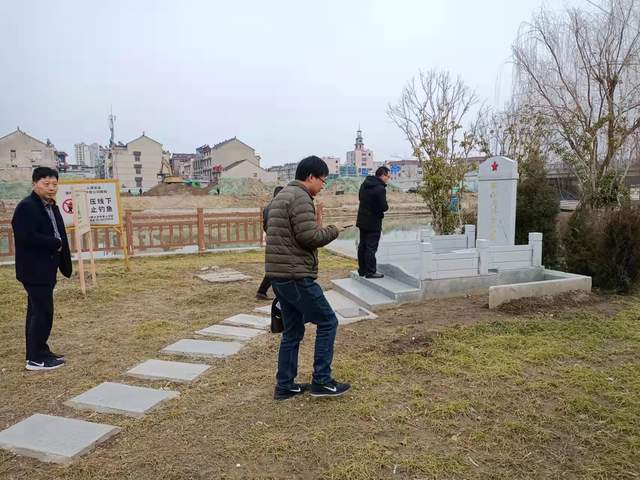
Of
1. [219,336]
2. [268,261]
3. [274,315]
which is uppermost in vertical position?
[268,261]

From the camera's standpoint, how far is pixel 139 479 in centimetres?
226

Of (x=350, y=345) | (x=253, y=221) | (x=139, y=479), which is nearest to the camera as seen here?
(x=139, y=479)

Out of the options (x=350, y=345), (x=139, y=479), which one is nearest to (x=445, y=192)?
(x=350, y=345)

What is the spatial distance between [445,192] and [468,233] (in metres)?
2.76

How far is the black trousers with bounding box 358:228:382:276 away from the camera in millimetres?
6293

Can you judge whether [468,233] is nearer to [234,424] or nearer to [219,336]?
[219,336]

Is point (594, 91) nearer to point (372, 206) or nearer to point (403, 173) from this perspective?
A: point (372, 206)

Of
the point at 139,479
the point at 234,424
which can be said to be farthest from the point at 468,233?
the point at 139,479

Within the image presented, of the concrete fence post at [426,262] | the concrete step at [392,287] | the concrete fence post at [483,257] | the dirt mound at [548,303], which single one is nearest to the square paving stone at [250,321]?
the concrete step at [392,287]

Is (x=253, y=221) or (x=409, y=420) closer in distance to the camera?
(x=409, y=420)

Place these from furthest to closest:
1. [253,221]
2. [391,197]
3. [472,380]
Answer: [391,197]
[253,221]
[472,380]

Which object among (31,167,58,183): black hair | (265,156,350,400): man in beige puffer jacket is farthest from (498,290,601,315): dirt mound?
(31,167,58,183): black hair

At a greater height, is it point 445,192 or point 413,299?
point 445,192

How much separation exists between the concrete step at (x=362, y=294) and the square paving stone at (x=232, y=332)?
1.54 metres
